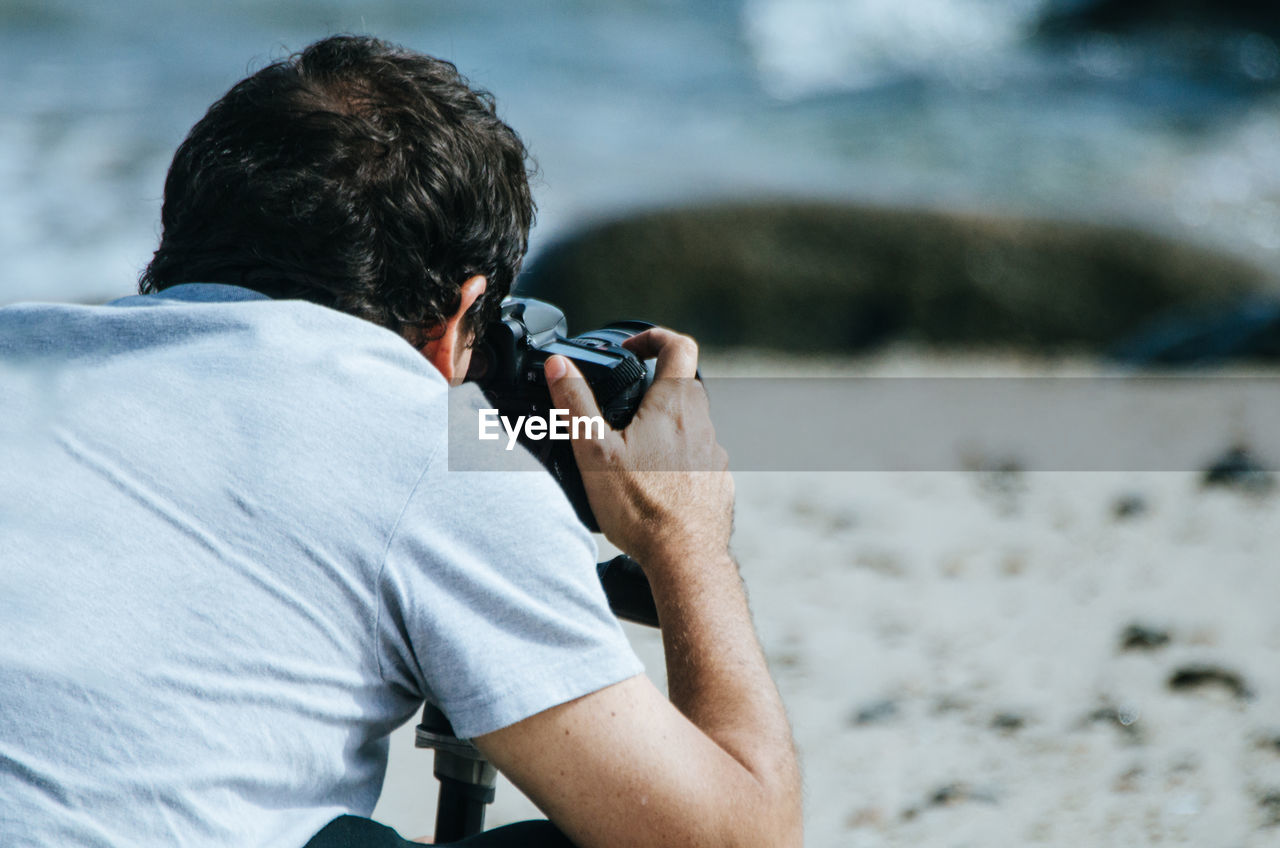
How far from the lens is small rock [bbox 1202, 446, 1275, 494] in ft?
12.0

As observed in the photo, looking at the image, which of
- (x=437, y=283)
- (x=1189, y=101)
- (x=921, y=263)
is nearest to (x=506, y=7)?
(x=1189, y=101)

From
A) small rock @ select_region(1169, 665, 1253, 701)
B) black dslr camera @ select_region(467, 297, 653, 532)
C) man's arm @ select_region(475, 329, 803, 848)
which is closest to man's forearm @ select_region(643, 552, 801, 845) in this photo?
man's arm @ select_region(475, 329, 803, 848)

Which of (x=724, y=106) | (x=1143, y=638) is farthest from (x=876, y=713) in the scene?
(x=724, y=106)

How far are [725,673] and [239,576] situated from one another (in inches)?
20.9

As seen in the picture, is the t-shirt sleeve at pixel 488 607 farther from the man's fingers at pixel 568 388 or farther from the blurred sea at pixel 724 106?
the blurred sea at pixel 724 106

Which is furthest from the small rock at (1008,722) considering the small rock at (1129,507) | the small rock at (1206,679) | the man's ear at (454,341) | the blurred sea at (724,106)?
the blurred sea at (724,106)

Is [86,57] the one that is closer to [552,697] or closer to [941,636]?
[941,636]

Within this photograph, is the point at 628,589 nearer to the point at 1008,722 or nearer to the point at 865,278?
the point at 1008,722

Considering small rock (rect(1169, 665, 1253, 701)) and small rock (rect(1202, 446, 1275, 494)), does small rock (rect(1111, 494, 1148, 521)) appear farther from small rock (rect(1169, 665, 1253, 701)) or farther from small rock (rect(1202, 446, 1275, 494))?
small rock (rect(1169, 665, 1253, 701))

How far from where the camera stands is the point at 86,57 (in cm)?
1298

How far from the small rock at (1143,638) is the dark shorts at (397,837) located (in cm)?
195

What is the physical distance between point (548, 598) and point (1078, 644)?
2162 mm

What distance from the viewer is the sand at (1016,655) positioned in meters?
2.31

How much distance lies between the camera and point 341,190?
4.07ft
